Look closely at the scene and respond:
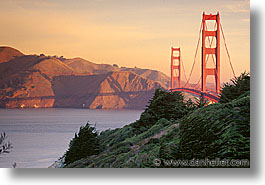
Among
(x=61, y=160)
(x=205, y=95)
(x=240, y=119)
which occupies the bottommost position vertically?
(x=61, y=160)

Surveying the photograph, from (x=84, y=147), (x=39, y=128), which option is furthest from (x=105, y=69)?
(x=39, y=128)

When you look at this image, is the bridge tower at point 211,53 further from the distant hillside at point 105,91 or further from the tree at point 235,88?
the distant hillside at point 105,91

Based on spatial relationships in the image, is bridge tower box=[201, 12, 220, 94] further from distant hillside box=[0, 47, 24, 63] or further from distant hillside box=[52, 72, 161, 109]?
distant hillside box=[0, 47, 24, 63]

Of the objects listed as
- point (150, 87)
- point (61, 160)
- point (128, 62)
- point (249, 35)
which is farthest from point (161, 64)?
point (61, 160)

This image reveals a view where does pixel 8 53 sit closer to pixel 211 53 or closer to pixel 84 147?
pixel 84 147

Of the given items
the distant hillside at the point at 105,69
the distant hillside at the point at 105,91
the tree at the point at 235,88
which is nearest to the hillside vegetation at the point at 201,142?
the tree at the point at 235,88

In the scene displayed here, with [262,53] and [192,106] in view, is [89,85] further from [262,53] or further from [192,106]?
[262,53]

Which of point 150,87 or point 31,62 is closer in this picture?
point 31,62
